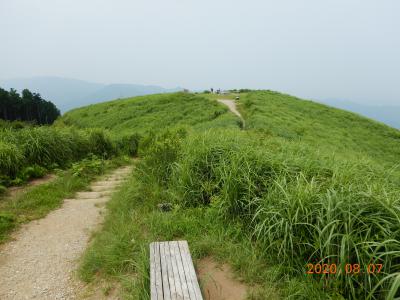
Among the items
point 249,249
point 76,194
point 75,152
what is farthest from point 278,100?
point 249,249

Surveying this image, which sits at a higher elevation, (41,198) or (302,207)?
(302,207)

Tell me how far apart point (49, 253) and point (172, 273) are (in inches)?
99.6

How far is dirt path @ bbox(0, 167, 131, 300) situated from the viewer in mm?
4059

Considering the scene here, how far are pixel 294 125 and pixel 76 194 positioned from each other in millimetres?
15418

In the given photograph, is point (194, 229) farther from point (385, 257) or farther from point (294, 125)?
point (294, 125)

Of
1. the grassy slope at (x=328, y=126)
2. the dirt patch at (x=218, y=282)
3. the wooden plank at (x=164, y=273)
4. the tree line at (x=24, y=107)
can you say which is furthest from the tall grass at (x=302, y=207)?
the tree line at (x=24, y=107)

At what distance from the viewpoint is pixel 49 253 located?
493 cm

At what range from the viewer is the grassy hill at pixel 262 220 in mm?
3289

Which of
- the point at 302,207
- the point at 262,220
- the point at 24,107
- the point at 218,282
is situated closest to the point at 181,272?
the point at 218,282

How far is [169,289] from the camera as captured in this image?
3.21 meters

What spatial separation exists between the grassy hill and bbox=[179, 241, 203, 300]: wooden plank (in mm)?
316

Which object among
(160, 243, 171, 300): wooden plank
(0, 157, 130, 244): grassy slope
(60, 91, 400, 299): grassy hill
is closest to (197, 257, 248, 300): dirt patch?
(60, 91, 400, 299): grassy hill

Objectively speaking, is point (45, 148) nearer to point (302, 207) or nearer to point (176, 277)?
point (176, 277)

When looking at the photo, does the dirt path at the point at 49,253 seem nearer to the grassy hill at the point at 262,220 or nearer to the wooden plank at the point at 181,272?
the grassy hill at the point at 262,220
